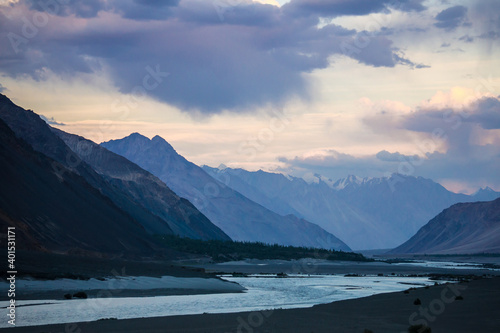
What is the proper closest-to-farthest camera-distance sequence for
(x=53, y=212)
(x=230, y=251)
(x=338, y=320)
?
(x=338, y=320) < (x=53, y=212) < (x=230, y=251)

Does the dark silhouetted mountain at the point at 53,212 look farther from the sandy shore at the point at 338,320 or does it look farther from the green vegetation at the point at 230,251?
the sandy shore at the point at 338,320

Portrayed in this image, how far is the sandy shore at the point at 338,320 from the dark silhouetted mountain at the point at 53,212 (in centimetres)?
5261

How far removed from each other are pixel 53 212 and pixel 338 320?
261 feet

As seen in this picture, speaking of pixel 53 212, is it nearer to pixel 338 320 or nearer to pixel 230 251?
pixel 230 251

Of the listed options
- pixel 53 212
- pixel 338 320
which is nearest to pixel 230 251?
pixel 53 212

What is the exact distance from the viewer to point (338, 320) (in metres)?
34.0

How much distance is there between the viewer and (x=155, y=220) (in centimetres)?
18812

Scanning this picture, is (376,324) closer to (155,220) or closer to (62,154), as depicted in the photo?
(62,154)

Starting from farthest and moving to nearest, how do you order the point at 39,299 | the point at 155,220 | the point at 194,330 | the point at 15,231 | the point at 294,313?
the point at 155,220, the point at 15,231, the point at 39,299, the point at 294,313, the point at 194,330

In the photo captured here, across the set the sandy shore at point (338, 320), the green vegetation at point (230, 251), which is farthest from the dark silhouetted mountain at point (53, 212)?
the sandy shore at point (338, 320)

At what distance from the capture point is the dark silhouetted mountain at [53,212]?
9338cm

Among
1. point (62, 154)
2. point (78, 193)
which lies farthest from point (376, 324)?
point (62, 154)

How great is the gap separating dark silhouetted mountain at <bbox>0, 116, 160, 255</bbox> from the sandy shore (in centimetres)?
5261

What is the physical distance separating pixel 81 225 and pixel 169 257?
27.4 metres
